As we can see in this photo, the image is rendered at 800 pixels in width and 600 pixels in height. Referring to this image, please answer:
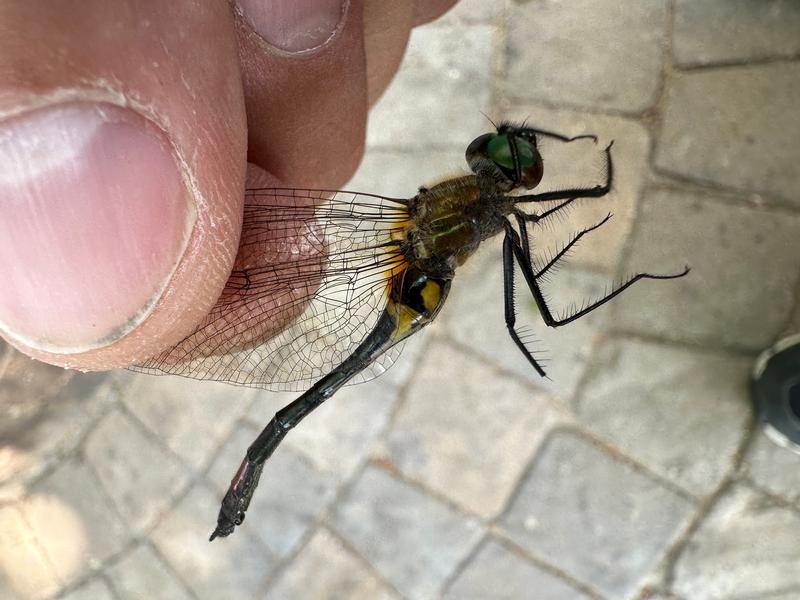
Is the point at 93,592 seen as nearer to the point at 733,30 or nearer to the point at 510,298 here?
the point at 510,298

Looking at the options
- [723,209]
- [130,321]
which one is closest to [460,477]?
[723,209]

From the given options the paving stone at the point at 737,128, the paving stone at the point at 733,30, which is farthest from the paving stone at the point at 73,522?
the paving stone at the point at 733,30

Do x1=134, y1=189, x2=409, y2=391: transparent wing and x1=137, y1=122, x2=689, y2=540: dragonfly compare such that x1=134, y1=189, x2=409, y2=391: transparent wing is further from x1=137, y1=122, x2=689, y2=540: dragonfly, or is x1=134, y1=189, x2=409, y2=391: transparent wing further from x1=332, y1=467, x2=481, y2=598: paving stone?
x1=332, y1=467, x2=481, y2=598: paving stone

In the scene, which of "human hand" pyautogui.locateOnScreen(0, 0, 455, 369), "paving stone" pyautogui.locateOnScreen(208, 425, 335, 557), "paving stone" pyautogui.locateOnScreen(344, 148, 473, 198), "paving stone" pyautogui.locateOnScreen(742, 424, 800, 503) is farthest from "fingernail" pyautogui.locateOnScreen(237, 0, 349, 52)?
"paving stone" pyautogui.locateOnScreen(742, 424, 800, 503)

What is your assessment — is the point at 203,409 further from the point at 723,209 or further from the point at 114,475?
the point at 723,209

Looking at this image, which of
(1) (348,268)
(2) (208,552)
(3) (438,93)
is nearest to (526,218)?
(1) (348,268)
